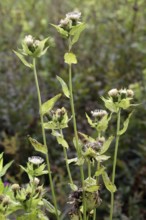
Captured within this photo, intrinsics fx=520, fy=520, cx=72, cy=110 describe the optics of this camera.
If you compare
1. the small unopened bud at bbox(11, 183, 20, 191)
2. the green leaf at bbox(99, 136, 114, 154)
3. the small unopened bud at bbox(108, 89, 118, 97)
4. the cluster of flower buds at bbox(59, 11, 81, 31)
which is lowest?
the small unopened bud at bbox(11, 183, 20, 191)

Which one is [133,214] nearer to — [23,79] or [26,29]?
[23,79]

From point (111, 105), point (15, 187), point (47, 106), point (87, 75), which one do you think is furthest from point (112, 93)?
point (87, 75)

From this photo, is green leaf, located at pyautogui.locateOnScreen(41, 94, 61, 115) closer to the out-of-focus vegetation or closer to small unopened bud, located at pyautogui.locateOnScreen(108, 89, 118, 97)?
small unopened bud, located at pyautogui.locateOnScreen(108, 89, 118, 97)

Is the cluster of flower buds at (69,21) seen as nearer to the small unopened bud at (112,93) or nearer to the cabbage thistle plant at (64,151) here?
the cabbage thistle plant at (64,151)

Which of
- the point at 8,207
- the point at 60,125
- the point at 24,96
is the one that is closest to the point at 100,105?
the point at 24,96

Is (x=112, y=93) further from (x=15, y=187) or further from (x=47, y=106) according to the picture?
(x=15, y=187)

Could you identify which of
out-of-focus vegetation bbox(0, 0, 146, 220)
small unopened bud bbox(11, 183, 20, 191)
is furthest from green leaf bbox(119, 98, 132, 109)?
out-of-focus vegetation bbox(0, 0, 146, 220)

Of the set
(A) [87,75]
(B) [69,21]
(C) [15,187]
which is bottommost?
(C) [15,187]

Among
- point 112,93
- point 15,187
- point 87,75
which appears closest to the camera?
point 15,187

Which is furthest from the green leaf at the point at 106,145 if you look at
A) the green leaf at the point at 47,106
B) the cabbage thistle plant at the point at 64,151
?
the green leaf at the point at 47,106
